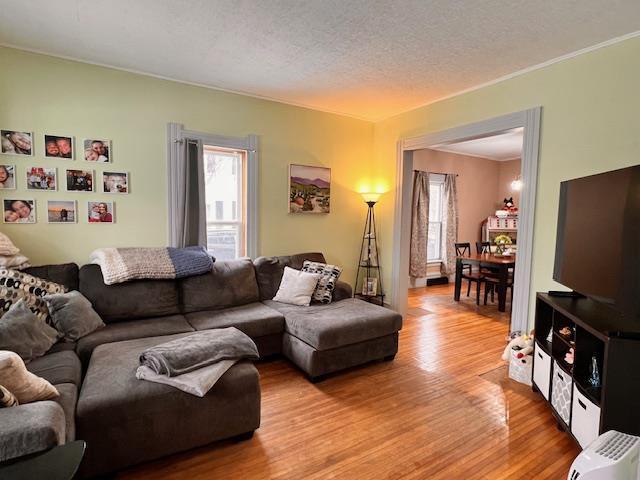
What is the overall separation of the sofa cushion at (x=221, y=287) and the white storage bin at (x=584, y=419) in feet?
8.57

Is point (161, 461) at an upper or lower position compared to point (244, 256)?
lower

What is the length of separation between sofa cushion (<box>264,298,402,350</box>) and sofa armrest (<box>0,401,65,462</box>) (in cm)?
169

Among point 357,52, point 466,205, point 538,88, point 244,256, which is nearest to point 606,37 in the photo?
point 538,88

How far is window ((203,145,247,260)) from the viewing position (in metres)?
3.80

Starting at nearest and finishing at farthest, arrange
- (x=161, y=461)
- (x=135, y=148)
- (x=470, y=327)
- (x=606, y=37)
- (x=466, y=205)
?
1. (x=161, y=461)
2. (x=606, y=37)
3. (x=135, y=148)
4. (x=470, y=327)
5. (x=466, y=205)

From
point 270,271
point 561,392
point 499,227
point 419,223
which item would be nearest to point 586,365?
point 561,392

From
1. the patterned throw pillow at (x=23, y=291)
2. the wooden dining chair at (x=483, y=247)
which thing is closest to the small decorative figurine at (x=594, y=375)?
the patterned throw pillow at (x=23, y=291)

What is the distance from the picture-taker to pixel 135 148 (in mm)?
3287

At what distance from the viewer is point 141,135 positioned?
3301 millimetres

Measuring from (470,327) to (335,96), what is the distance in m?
3.07

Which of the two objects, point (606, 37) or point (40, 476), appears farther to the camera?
point (606, 37)

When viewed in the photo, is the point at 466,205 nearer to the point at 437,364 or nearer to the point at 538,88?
the point at 538,88

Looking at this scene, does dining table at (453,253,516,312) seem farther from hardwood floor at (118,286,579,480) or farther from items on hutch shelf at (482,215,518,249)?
items on hutch shelf at (482,215,518,249)

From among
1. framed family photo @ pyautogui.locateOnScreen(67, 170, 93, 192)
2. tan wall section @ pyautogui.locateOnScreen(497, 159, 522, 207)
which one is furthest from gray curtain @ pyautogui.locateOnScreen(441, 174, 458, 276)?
framed family photo @ pyautogui.locateOnScreen(67, 170, 93, 192)
